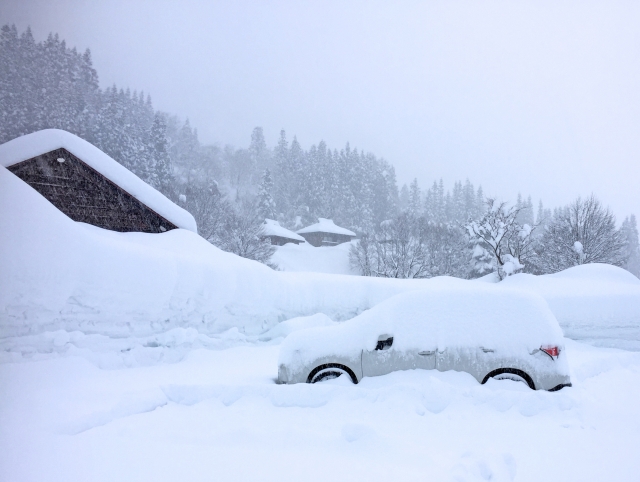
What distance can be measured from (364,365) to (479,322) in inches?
→ 75.4

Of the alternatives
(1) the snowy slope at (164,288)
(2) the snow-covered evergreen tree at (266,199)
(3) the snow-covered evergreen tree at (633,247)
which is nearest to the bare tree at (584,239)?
(1) the snowy slope at (164,288)

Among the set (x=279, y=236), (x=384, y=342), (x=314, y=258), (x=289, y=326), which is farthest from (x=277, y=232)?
(x=384, y=342)

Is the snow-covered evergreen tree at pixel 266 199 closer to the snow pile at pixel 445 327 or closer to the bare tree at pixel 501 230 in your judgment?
the bare tree at pixel 501 230

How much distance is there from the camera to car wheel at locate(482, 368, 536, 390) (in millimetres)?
5340

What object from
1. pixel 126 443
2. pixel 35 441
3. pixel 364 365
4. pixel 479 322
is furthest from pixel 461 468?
pixel 35 441

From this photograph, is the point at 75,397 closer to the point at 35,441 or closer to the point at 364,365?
the point at 35,441

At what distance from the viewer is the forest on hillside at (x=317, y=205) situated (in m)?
7.05

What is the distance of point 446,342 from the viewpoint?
5.45 metres

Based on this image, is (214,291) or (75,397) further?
(214,291)

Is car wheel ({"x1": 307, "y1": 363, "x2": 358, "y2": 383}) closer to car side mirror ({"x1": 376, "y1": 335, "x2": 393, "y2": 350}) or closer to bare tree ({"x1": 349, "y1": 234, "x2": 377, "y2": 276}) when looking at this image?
car side mirror ({"x1": 376, "y1": 335, "x2": 393, "y2": 350})

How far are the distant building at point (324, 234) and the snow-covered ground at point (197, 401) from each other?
4676 centimetres

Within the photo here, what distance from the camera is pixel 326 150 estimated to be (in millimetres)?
76938

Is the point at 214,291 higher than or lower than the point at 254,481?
higher

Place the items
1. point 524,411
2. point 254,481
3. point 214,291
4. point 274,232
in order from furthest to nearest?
point 274,232
point 214,291
point 524,411
point 254,481
